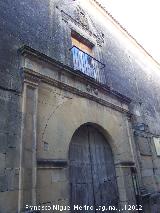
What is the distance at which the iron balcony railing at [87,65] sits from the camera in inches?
193

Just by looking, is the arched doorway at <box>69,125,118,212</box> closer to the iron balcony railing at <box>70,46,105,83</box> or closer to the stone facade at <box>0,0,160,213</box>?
the stone facade at <box>0,0,160,213</box>

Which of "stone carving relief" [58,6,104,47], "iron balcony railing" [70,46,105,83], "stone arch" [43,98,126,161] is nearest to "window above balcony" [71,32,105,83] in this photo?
"iron balcony railing" [70,46,105,83]

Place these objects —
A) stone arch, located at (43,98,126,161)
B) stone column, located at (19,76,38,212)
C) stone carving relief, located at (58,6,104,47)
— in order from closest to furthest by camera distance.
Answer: stone column, located at (19,76,38,212), stone arch, located at (43,98,126,161), stone carving relief, located at (58,6,104,47)

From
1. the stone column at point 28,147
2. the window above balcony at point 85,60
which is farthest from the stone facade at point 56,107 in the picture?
the window above balcony at point 85,60

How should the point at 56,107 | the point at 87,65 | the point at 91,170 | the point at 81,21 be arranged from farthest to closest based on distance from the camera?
the point at 81,21 → the point at 87,65 → the point at 91,170 → the point at 56,107

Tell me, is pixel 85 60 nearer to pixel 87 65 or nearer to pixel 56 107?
pixel 87 65

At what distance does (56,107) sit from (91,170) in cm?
153

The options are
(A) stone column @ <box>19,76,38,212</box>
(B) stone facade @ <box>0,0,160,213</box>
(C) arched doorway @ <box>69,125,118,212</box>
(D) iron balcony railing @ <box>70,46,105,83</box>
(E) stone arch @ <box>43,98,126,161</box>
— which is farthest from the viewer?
(D) iron balcony railing @ <box>70,46,105,83</box>

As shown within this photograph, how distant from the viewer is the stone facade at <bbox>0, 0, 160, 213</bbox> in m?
2.97

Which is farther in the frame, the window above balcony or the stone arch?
the window above balcony

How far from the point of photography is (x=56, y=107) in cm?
379

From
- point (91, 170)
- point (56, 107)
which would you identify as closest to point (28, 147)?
point (56, 107)

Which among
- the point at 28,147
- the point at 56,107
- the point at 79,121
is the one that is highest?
the point at 56,107

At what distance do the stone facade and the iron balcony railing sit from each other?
175mm
